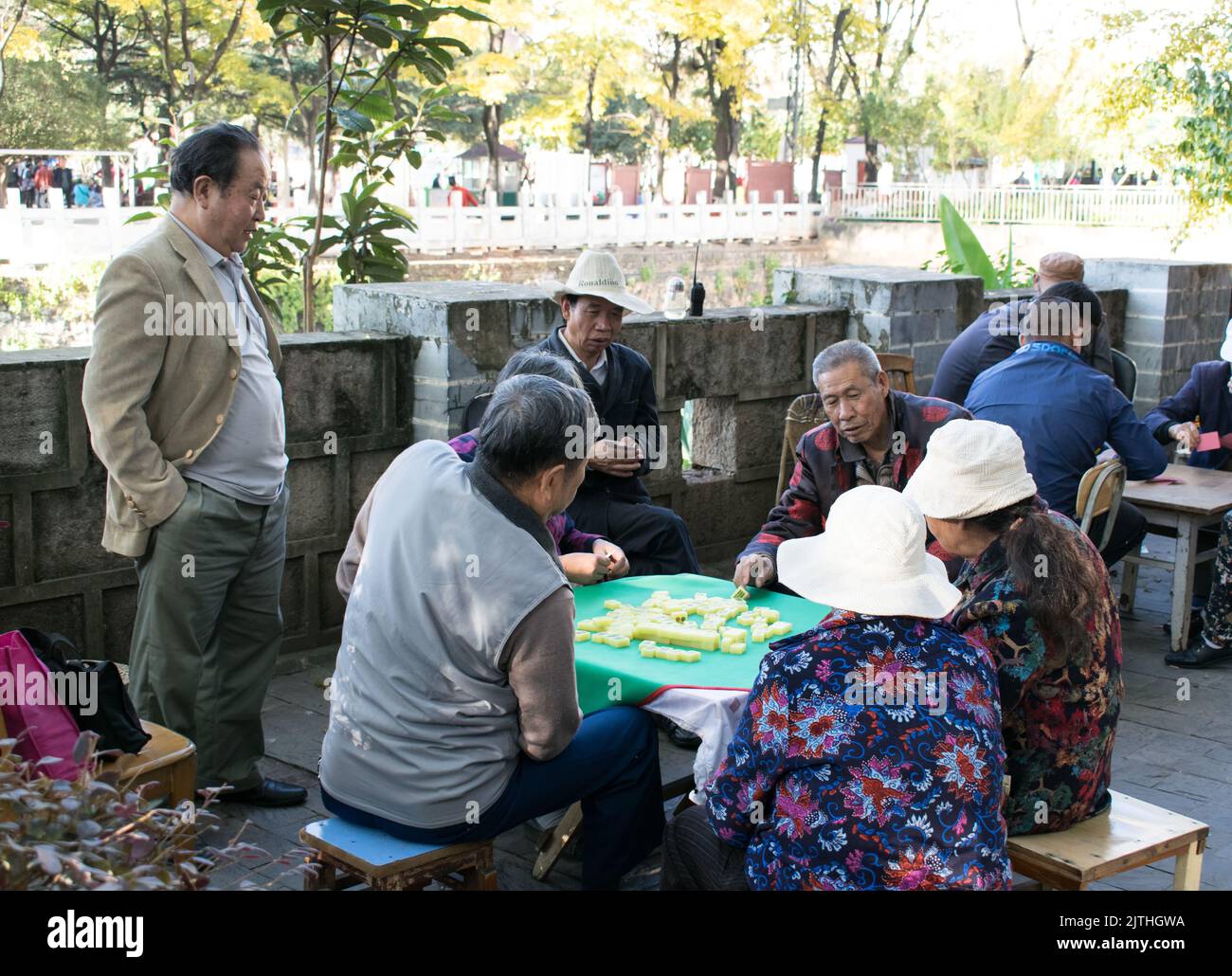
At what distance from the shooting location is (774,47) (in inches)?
1580

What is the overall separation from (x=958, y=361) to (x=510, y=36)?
118ft

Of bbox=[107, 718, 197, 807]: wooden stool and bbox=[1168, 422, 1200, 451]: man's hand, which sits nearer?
bbox=[107, 718, 197, 807]: wooden stool

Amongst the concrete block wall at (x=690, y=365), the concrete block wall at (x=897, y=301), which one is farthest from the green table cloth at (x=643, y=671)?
the concrete block wall at (x=897, y=301)

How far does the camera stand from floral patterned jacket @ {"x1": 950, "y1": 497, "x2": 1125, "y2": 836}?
318cm

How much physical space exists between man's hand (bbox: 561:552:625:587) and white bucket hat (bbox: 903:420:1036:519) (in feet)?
3.54

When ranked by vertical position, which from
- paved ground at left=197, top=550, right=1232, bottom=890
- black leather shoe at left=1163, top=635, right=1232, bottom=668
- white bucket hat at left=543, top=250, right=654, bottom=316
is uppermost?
white bucket hat at left=543, top=250, right=654, bottom=316

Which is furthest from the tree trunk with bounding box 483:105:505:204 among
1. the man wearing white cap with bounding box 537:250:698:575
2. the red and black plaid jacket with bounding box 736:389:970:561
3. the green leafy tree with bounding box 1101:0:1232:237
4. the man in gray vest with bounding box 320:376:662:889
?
the man in gray vest with bounding box 320:376:662:889

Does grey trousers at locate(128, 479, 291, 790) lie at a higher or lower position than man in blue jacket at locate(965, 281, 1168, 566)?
lower

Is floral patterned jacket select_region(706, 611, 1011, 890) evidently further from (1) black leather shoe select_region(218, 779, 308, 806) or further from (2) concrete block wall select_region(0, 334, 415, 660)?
(2) concrete block wall select_region(0, 334, 415, 660)

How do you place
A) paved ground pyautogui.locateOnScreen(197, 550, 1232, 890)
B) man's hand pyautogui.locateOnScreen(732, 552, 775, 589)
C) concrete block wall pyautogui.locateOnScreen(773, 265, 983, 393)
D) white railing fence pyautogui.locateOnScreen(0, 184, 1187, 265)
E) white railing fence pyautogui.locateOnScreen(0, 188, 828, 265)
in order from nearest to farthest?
paved ground pyautogui.locateOnScreen(197, 550, 1232, 890) < man's hand pyautogui.locateOnScreen(732, 552, 775, 589) < concrete block wall pyautogui.locateOnScreen(773, 265, 983, 393) < white railing fence pyautogui.locateOnScreen(0, 188, 828, 265) < white railing fence pyautogui.locateOnScreen(0, 184, 1187, 265)

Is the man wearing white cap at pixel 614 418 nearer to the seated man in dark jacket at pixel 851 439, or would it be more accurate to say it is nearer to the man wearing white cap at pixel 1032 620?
the seated man in dark jacket at pixel 851 439

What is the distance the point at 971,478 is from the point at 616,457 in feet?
6.56
